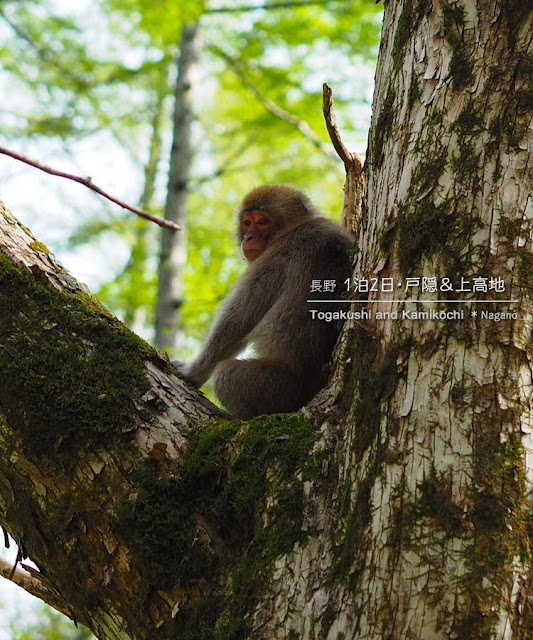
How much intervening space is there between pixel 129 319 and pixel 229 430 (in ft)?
43.0

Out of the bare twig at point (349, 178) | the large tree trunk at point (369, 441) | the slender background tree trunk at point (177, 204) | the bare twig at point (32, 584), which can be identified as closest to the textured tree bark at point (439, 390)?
the large tree trunk at point (369, 441)

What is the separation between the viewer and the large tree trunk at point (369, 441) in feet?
7.89

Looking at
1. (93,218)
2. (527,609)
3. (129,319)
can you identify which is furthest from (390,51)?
(93,218)

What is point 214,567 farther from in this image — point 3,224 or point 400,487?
point 3,224

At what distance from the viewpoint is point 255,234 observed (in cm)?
614

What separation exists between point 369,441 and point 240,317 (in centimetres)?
261

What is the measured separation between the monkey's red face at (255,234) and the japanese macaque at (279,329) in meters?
0.42

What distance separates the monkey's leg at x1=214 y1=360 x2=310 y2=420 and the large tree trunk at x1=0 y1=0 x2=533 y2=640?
3.78 ft

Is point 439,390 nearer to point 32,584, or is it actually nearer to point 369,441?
point 369,441

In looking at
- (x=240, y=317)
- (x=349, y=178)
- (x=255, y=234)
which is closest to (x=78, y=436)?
(x=240, y=317)

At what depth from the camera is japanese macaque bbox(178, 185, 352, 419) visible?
455 cm

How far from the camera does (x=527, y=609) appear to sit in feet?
7.61

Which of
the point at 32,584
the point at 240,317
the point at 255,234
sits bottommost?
the point at 32,584

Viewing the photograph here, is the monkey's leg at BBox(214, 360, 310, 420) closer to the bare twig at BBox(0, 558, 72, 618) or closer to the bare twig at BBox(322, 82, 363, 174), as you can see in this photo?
the bare twig at BBox(0, 558, 72, 618)
